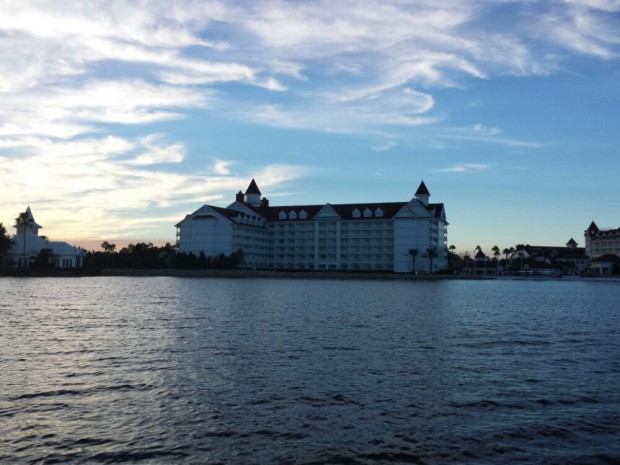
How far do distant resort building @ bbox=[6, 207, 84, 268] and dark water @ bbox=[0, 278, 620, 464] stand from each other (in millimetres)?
157598

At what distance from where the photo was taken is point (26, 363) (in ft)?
78.2

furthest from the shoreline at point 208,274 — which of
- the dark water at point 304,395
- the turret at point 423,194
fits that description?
the dark water at point 304,395

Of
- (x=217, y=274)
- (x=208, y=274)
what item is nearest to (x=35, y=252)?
(x=208, y=274)

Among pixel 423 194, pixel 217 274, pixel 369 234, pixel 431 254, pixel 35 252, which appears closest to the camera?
pixel 217 274

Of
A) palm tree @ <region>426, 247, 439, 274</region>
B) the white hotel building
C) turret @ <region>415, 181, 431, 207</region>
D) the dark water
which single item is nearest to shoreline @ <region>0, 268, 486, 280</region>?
palm tree @ <region>426, 247, 439, 274</region>

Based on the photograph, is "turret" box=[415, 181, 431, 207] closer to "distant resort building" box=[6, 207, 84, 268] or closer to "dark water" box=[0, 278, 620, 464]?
"distant resort building" box=[6, 207, 84, 268]

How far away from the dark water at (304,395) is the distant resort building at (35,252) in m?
158

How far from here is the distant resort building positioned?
178250mm

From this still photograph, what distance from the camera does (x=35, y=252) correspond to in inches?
7219

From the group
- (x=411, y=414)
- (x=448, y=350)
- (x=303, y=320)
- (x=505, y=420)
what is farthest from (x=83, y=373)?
(x=303, y=320)

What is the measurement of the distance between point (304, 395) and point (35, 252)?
186532mm

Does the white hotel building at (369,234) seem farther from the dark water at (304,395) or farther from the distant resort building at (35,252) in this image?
the dark water at (304,395)

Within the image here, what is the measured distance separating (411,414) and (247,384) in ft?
20.9

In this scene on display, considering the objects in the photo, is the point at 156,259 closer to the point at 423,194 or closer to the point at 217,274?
the point at 217,274
